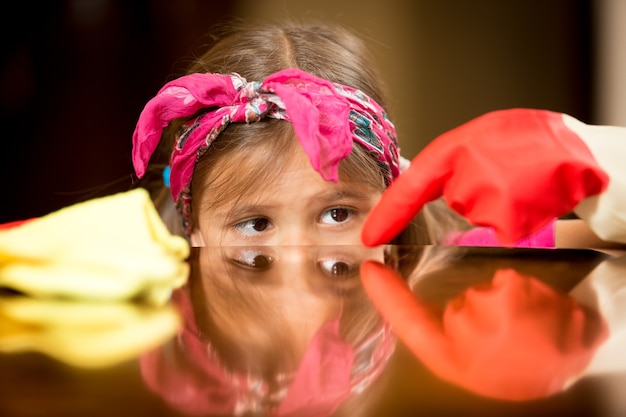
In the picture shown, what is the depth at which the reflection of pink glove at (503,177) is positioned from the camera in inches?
15.0

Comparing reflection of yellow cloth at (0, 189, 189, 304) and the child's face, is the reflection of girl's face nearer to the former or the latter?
reflection of yellow cloth at (0, 189, 189, 304)

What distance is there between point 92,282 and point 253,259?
121mm

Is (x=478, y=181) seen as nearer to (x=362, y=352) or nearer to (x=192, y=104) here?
(x=362, y=352)

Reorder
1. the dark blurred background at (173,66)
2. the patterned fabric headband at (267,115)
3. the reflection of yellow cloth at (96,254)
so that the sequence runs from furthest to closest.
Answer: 1. the dark blurred background at (173,66)
2. the patterned fabric headband at (267,115)
3. the reflection of yellow cloth at (96,254)

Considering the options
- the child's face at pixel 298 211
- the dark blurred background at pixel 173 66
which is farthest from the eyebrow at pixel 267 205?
the dark blurred background at pixel 173 66

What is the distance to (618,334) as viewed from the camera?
22 cm

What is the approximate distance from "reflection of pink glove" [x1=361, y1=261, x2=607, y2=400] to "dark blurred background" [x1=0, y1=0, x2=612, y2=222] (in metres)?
1.25

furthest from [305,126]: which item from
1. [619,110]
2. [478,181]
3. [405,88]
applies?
[619,110]

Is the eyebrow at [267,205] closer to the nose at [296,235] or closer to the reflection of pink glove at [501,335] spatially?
the nose at [296,235]

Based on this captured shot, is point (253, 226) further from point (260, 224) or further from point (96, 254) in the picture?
point (96, 254)

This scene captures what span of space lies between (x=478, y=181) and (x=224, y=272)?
0.50ft

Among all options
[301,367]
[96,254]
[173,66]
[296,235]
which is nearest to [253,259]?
[96,254]

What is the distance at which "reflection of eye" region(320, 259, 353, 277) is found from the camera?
1.14ft

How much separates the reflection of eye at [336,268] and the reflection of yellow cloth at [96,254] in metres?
0.07
